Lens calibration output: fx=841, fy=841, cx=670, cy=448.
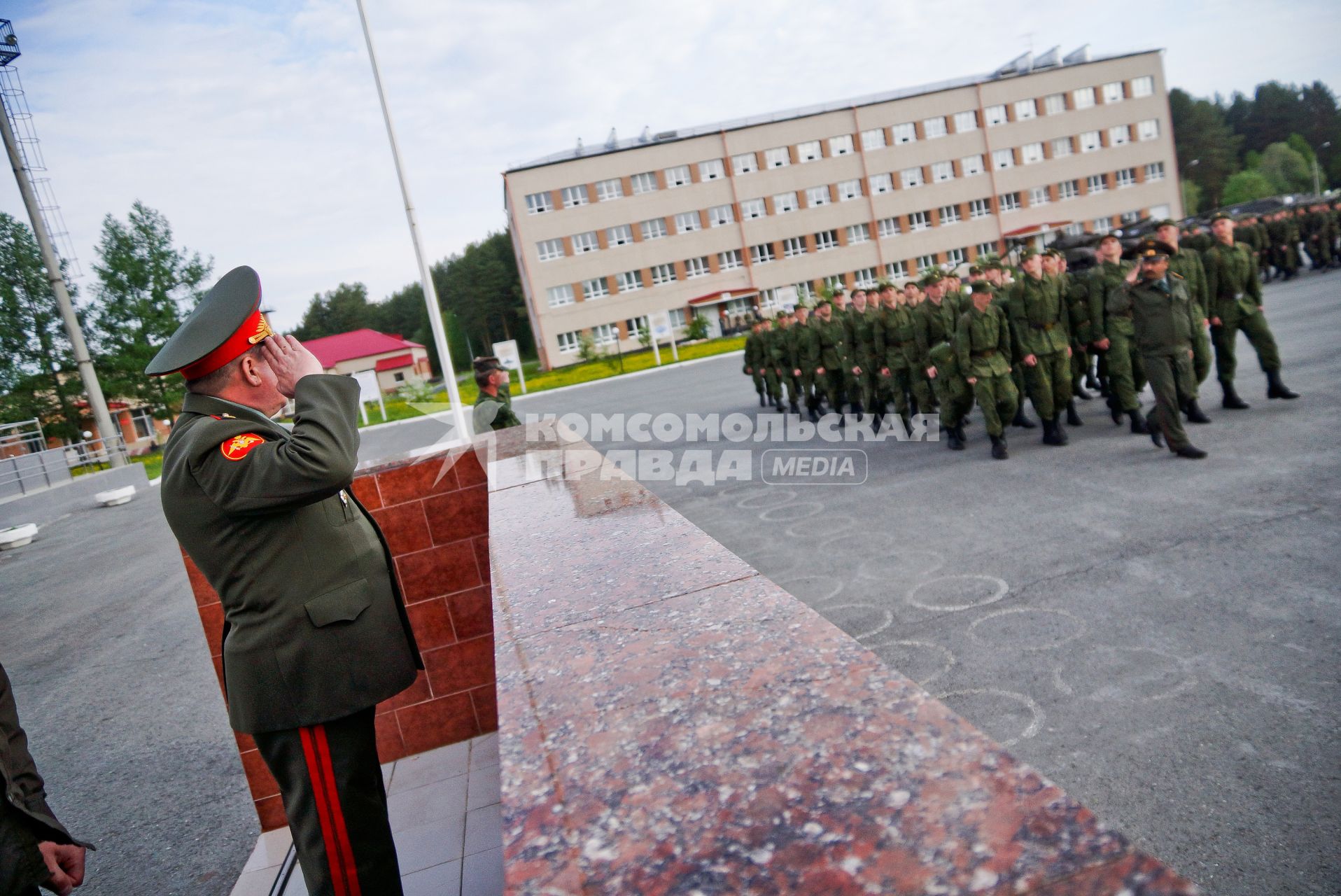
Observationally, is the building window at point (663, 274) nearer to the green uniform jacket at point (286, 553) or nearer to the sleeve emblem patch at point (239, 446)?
the green uniform jacket at point (286, 553)

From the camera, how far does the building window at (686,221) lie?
59.6 m

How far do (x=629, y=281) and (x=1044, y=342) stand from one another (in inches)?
2017

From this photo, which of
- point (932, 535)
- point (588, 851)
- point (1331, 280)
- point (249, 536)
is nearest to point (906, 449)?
point (932, 535)

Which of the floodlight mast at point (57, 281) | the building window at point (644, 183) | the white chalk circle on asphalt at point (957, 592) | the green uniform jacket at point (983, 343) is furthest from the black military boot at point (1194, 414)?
the building window at point (644, 183)

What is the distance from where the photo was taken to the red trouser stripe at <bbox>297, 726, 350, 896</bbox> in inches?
97.5

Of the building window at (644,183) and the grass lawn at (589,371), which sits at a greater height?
the building window at (644,183)

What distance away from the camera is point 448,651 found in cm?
469

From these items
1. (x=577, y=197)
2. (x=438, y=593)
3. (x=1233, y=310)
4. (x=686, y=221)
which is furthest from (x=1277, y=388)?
(x=577, y=197)

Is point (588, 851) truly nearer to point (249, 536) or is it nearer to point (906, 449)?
point (249, 536)

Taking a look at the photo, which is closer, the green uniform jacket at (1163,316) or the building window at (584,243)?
the green uniform jacket at (1163,316)

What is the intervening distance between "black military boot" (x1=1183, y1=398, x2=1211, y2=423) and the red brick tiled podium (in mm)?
7736

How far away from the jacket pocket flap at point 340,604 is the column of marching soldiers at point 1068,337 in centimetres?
765

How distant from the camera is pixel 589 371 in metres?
47.6

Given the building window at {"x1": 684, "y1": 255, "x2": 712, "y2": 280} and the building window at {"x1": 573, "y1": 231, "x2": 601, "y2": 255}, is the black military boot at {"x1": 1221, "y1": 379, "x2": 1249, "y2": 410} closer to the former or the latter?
the building window at {"x1": 684, "y1": 255, "x2": 712, "y2": 280}
